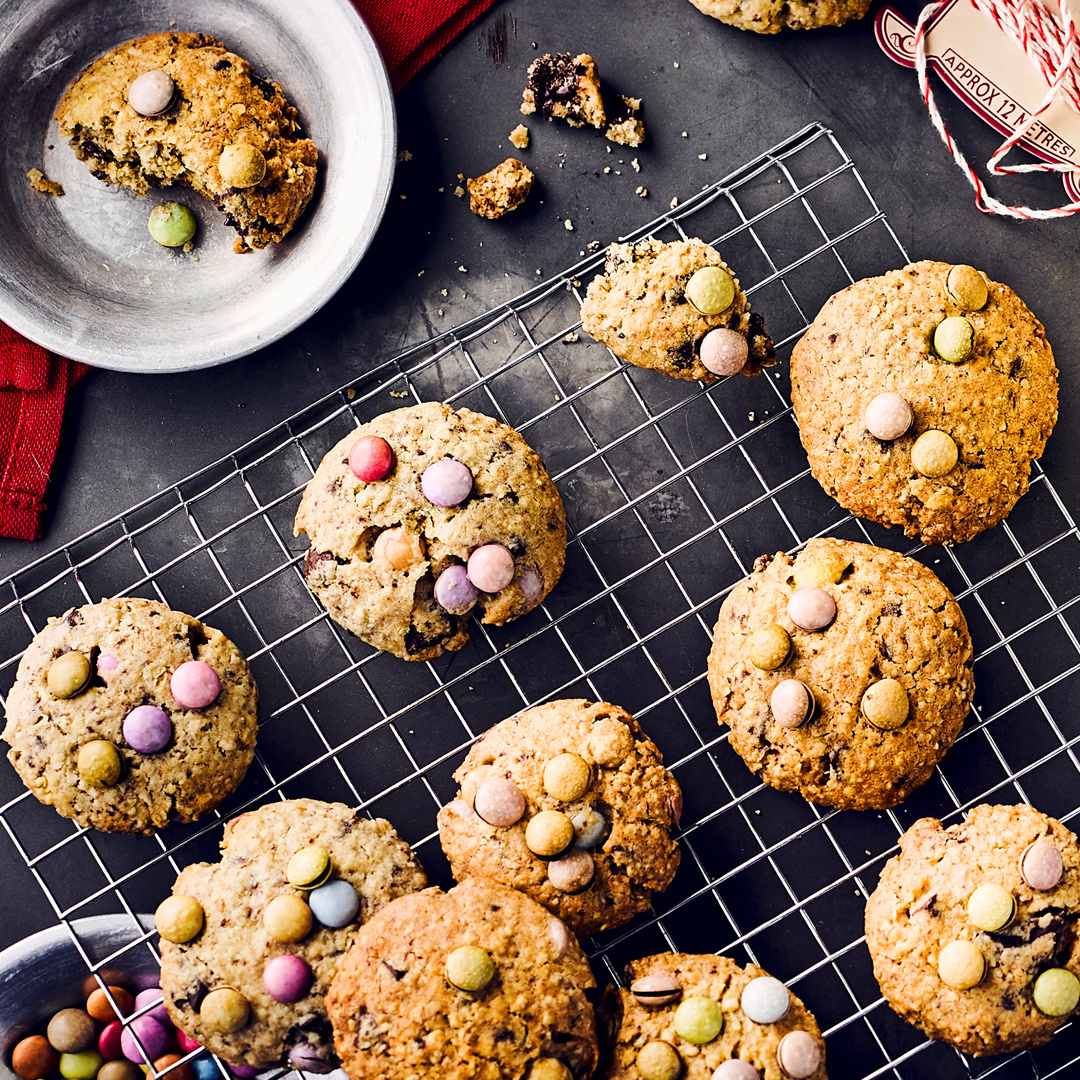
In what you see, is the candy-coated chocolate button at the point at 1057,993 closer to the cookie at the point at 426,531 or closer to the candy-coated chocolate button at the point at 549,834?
the candy-coated chocolate button at the point at 549,834

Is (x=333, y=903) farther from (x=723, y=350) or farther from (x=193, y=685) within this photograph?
(x=723, y=350)

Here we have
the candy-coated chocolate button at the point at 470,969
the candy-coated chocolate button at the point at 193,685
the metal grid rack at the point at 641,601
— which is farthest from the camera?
the metal grid rack at the point at 641,601

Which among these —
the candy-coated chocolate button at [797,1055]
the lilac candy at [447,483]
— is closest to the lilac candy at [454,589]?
the lilac candy at [447,483]

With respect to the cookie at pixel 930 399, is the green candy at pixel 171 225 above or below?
above

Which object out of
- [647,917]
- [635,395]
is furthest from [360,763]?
[635,395]

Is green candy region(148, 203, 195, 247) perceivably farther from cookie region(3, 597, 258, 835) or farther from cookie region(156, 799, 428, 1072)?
cookie region(156, 799, 428, 1072)

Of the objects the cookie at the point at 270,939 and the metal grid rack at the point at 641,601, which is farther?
the metal grid rack at the point at 641,601

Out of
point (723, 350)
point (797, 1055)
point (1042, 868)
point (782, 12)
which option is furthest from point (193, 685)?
point (782, 12)
